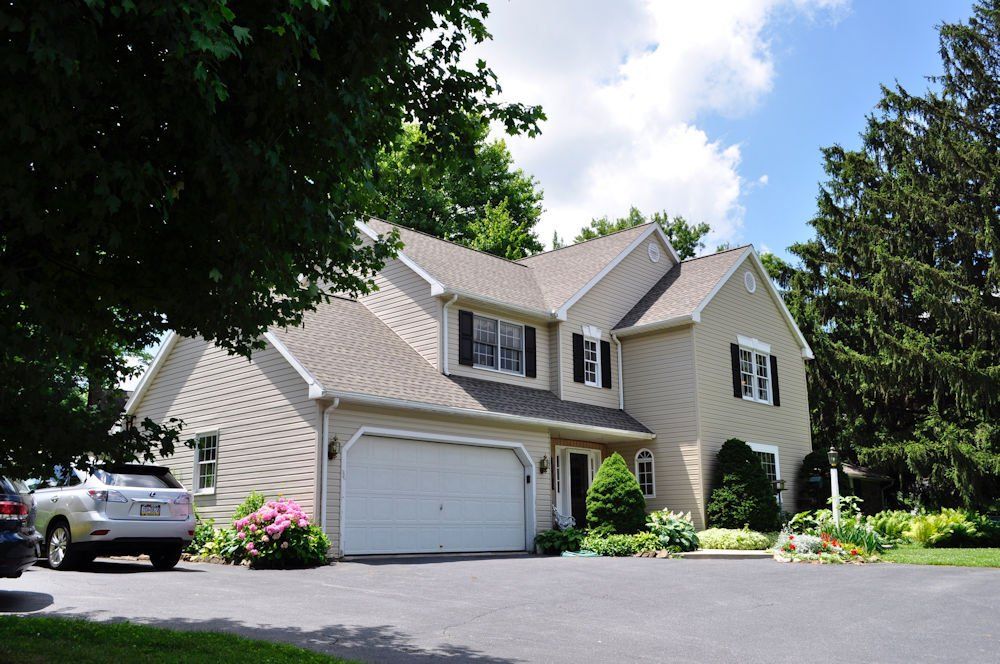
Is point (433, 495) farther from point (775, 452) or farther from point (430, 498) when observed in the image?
point (775, 452)

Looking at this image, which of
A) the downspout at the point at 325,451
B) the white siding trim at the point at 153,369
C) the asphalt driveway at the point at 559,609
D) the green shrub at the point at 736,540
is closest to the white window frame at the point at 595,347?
the green shrub at the point at 736,540

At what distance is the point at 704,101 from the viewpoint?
45.2 ft

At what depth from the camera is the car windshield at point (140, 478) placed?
12.4m

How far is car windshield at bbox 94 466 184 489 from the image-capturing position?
12.4 m

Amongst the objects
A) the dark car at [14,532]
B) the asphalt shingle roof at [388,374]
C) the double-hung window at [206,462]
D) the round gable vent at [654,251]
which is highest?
the round gable vent at [654,251]

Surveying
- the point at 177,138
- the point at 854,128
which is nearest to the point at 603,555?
the point at 177,138

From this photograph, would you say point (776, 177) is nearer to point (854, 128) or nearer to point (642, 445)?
point (642, 445)

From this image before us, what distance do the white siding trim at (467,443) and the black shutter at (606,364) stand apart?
13.6ft

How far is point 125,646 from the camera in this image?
20.1 feet

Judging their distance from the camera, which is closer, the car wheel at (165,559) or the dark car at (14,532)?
the dark car at (14,532)

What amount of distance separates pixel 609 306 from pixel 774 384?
5981mm

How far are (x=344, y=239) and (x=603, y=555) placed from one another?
1267cm

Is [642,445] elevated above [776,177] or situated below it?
below

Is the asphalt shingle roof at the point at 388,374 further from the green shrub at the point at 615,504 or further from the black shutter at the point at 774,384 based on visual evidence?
the black shutter at the point at 774,384
